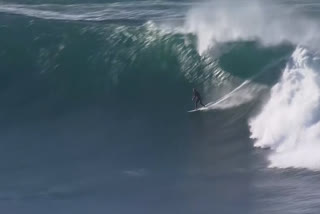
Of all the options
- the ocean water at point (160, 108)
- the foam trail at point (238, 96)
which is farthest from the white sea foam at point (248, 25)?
the foam trail at point (238, 96)

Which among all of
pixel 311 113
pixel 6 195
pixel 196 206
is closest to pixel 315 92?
pixel 311 113

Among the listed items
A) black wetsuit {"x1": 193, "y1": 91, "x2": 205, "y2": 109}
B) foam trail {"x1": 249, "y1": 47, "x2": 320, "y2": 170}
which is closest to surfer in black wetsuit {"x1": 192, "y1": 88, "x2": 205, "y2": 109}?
black wetsuit {"x1": 193, "y1": 91, "x2": 205, "y2": 109}

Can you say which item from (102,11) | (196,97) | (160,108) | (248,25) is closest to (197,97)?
(196,97)

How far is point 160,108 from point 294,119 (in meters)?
4.30

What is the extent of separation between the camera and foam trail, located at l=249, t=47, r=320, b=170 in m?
20.5

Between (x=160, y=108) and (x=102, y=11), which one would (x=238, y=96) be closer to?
(x=160, y=108)

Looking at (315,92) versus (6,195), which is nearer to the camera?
(6,195)

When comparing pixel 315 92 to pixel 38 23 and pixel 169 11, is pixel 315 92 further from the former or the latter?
pixel 38 23

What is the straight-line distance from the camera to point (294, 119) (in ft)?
71.9

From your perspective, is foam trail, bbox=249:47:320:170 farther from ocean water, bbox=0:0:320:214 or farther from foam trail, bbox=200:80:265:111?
foam trail, bbox=200:80:265:111

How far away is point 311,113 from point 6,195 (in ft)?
26.2

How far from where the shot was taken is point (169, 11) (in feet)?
99.5

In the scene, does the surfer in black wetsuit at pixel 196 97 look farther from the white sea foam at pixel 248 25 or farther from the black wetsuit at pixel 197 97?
the white sea foam at pixel 248 25

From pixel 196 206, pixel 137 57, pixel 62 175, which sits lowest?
pixel 196 206
